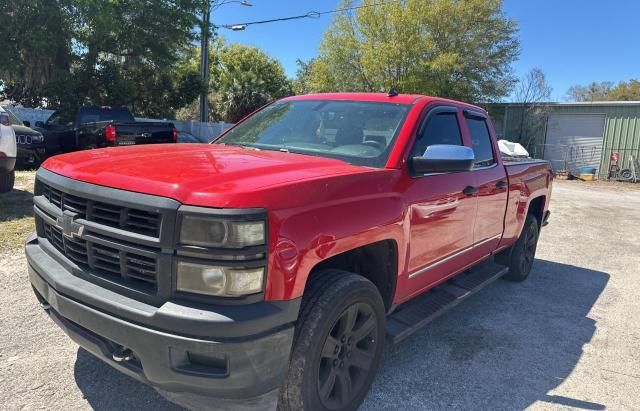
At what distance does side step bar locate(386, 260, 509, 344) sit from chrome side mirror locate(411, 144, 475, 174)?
1028mm

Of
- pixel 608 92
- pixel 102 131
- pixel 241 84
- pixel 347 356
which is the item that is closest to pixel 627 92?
pixel 608 92

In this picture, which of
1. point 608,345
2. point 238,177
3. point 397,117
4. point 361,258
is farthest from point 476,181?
point 238,177

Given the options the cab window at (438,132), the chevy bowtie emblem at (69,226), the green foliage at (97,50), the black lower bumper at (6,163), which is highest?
the green foliage at (97,50)

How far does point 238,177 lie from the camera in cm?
232

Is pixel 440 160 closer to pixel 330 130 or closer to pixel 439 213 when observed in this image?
pixel 439 213

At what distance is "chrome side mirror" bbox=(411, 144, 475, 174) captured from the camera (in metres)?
3.01

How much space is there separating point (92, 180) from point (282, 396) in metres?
1.41

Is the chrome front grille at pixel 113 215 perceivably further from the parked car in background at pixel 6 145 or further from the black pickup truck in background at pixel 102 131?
the black pickup truck in background at pixel 102 131

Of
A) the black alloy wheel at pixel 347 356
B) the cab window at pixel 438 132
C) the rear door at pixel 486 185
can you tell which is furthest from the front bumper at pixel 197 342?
the rear door at pixel 486 185

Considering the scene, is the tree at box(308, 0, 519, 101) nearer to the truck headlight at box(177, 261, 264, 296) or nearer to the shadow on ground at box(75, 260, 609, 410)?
the shadow on ground at box(75, 260, 609, 410)

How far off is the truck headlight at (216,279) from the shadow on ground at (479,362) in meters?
1.06

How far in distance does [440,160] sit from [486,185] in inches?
51.6

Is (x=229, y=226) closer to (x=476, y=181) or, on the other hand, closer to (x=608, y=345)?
(x=476, y=181)

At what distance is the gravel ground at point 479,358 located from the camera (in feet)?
9.63
